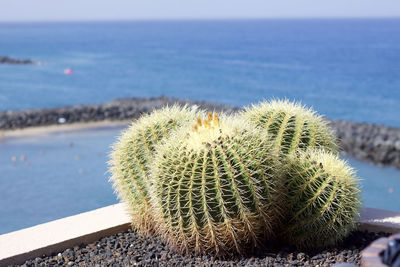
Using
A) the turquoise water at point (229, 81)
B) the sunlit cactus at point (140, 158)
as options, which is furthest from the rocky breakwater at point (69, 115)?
the sunlit cactus at point (140, 158)

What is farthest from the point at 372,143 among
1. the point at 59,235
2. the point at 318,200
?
the point at 59,235

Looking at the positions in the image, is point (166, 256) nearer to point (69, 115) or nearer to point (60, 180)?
point (60, 180)

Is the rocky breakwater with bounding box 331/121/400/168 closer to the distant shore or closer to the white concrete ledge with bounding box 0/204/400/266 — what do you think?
the distant shore

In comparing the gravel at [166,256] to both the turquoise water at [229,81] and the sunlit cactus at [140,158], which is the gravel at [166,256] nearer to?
the sunlit cactus at [140,158]

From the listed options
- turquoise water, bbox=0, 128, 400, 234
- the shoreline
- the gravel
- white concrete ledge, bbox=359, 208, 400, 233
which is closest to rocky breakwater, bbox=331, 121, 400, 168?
turquoise water, bbox=0, 128, 400, 234

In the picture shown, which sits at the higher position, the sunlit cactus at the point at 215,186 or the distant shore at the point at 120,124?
the sunlit cactus at the point at 215,186

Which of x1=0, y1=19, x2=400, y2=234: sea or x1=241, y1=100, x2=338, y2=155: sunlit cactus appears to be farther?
x1=0, y1=19, x2=400, y2=234: sea
